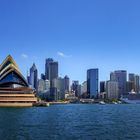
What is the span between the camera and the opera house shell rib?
4136 inches

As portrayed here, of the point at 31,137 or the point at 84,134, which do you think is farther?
the point at 84,134

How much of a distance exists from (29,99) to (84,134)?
7609 cm

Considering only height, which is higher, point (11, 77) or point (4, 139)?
point (11, 77)

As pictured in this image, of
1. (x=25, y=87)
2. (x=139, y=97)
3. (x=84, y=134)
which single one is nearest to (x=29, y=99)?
(x=25, y=87)

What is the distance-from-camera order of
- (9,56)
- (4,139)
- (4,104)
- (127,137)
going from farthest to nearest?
(9,56)
(4,104)
(127,137)
(4,139)

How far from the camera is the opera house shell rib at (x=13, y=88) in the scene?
10506 cm

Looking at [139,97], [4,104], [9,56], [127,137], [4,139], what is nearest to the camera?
[4,139]

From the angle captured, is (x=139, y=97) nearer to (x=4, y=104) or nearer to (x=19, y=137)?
(x=4, y=104)

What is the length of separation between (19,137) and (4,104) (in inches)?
2962

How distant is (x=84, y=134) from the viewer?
105 ft

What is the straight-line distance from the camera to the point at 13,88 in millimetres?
108125

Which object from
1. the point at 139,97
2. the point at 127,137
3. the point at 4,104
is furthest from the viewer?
the point at 139,97

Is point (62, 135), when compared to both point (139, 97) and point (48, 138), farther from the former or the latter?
point (139, 97)

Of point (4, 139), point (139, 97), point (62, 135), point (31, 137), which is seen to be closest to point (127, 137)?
point (62, 135)
